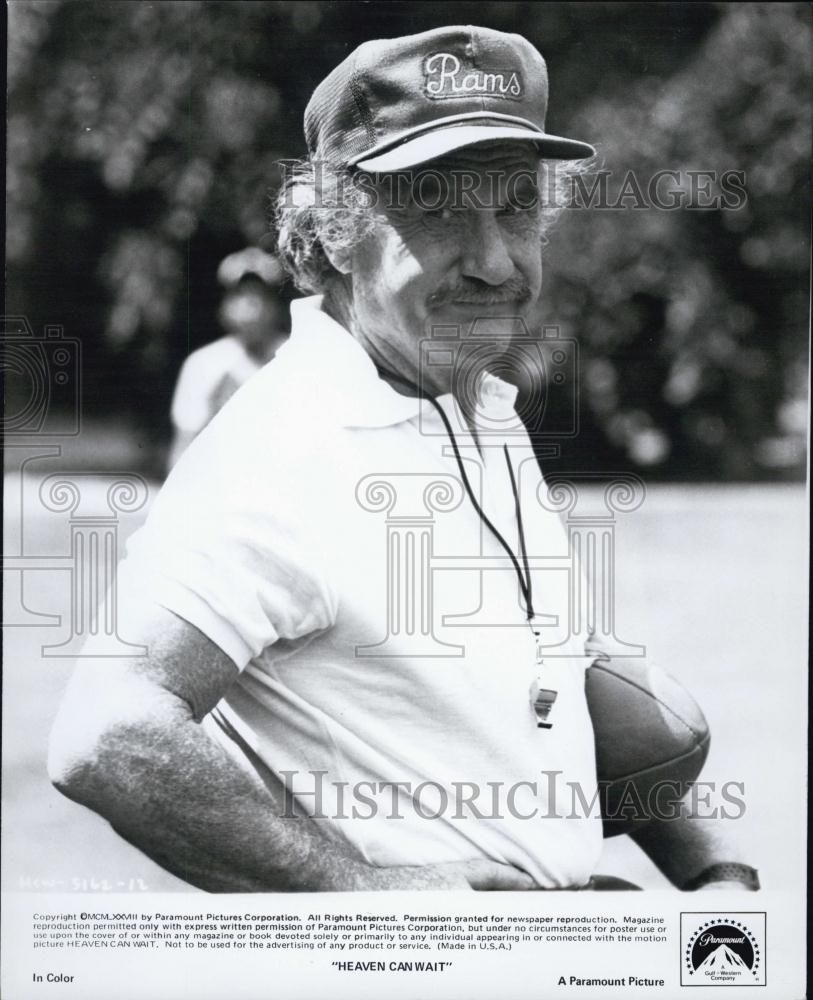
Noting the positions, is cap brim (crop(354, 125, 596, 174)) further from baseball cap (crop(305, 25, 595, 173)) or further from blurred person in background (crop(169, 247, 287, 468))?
blurred person in background (crop(169, 247, 287, 468))

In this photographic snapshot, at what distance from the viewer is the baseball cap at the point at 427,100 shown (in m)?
3.00

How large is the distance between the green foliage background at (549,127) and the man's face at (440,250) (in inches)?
6.6

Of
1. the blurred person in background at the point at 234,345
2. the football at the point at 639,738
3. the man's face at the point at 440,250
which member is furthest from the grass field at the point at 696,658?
the man's face at the point at 440,250

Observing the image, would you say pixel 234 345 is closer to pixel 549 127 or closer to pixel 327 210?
pixel 327 210

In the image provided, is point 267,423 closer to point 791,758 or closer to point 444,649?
point 444,649

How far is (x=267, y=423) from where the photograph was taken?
305 centimetres

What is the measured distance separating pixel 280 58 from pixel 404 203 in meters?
0.46

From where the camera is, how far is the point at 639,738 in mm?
3168

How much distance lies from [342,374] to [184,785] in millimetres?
930

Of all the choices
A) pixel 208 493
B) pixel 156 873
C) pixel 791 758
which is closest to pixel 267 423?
pixel 208 493

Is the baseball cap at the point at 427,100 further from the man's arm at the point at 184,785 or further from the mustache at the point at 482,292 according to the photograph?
the man's arm at the point at 184,785

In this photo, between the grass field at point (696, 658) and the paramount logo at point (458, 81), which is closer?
the paramount logo at point (458, 81)

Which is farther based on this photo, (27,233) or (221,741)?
(27,233)

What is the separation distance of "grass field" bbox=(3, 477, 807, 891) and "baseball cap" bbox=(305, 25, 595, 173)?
0.90 m
